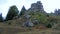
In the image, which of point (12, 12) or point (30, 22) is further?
point (12, 12)

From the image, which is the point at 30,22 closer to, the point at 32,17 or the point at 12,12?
the point at 32,17

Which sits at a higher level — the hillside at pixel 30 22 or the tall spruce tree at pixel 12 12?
the tall spruce tree at pixel 12 12

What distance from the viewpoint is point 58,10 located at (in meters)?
87.5

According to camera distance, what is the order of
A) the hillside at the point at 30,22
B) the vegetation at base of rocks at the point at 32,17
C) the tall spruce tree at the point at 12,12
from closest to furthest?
the hillside at the point at 30,22 → the vegetation at base of rocks at the point at 32,17 → the tall spruce tree at the point at 12,12

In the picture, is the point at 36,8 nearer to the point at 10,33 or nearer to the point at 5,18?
the point at 5,18

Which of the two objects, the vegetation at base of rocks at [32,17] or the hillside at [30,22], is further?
the vegetation at base of rocks at [32,17]

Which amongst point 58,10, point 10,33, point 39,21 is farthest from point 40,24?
point 58,10

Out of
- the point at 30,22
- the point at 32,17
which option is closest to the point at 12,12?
the point at 32,17

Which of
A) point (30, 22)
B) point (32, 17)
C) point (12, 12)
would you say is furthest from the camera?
point (12, 12)

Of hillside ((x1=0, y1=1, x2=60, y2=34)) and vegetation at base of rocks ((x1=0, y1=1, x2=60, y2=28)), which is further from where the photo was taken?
vegetation at base of rocks ((x1=0, y1=1, x2=60, y2=28))

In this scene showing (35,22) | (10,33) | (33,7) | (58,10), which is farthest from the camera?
(58,10)

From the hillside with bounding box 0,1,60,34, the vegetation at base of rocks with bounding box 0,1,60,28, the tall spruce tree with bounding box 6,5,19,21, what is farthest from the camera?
the tall spruce tree with bounding box 6,5,19,21

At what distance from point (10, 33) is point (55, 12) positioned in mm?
58819

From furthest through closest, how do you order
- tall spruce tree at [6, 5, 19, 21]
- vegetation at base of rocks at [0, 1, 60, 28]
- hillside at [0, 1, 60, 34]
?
tall spruce tree at [6, 5, 19, 21], vegetation at base of rocks at [0, 1, 60, 28], hillside at [0, 1, 60, 34]
